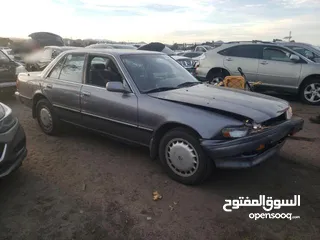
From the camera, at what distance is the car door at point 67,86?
15.6ft

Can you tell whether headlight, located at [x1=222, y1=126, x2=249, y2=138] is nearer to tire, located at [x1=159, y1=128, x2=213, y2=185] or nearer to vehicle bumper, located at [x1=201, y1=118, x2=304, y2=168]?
vehicle bumper, located at [x1=201, y1=118, x2=304, y2=168]

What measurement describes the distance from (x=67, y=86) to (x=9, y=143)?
5.50 ft

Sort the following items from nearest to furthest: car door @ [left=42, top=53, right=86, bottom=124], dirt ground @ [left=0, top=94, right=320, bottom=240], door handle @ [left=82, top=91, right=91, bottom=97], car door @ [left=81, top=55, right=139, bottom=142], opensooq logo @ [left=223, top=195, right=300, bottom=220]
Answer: dirt ground @ [left=0, top=94, right=320, bottom=240]
opensooq logo @ [left=223, top=195, right=300, bottom=220]
car door @ [left=81, top=55, right=139, bottom=142]
door handle @ [left=82, top=91, right=91, bottom=97]
car door @ [left=42, top=53, right=86, bottom=124]

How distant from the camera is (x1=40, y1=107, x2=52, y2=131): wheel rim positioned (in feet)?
17.5

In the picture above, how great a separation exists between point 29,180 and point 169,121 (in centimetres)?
193

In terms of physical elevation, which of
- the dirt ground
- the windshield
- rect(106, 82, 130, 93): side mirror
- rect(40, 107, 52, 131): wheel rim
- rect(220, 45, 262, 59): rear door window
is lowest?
the dirt ground

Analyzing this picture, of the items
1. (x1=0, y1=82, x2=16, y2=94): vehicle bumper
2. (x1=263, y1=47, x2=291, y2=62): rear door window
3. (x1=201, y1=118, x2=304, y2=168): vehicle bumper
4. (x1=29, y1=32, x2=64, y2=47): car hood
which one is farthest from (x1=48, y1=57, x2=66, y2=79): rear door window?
(x1=29, y1=32, x2=64, y2=47): car hood

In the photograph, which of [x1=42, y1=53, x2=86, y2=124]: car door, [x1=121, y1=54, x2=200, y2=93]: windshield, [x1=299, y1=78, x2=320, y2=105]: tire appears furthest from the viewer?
[x1=299, y1=78, x2=320, y2=105]: tire

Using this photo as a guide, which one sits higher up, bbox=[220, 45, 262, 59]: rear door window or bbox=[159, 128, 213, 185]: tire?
bbox=[220, 45, 262, 59]: rear door window

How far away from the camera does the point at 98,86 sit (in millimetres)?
4438

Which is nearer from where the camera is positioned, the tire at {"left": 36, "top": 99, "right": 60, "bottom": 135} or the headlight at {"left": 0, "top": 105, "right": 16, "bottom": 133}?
the headlight at {"left": 0, "top": 105, "right": 16, "bottom": 133}

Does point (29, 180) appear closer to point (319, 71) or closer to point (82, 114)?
point (82, 114)

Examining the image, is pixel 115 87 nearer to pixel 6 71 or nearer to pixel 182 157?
pixel 182 157

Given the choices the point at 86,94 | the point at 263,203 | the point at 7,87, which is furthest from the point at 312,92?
the point at 7,87
